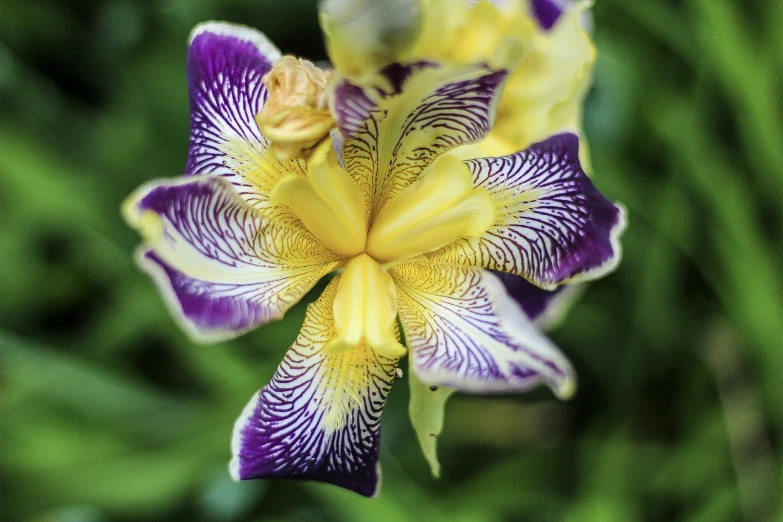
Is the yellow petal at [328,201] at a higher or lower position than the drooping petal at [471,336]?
higher


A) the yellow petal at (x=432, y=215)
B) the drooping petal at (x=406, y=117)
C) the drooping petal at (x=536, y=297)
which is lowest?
the drooping petal at (x=536, y=297)

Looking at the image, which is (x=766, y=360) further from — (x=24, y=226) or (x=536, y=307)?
(x=24, y=226)

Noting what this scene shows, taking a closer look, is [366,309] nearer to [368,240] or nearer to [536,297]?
[368,240]

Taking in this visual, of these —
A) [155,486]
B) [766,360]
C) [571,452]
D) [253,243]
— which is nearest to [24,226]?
[155,486]

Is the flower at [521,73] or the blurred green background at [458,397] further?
the blurred green background at [458,397]

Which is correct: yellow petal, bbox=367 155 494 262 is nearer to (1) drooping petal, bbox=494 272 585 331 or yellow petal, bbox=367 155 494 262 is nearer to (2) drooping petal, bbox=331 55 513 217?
(2) drooping petal, bbox=331 55 513 217

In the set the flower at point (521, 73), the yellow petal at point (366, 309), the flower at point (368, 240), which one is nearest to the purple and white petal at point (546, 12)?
the flower at point (521, 73)

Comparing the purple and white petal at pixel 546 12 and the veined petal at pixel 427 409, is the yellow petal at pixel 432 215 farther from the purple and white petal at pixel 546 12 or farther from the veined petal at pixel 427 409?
the purple and white petal at pixel 546 12
